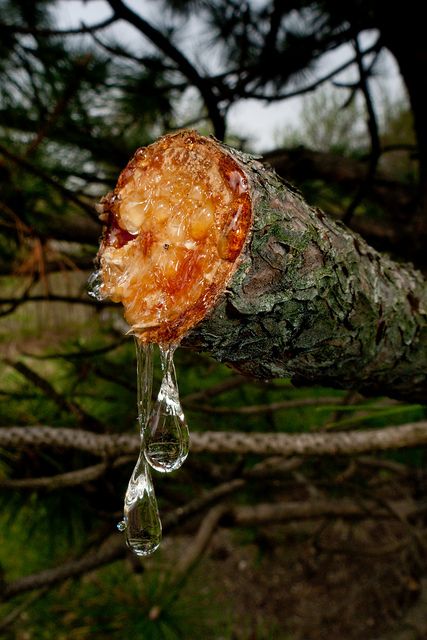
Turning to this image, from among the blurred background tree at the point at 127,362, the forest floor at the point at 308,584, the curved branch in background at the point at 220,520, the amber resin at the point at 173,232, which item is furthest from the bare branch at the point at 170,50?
the forest floor at the point at 308,584

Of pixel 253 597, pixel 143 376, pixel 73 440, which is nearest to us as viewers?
pixel 143 376

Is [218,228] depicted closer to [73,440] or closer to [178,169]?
[178,169]

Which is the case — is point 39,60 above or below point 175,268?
above

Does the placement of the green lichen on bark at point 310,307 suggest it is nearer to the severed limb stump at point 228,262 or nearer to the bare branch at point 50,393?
the severed limb stump at point 228,262

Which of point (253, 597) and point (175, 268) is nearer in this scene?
point (175, 268)

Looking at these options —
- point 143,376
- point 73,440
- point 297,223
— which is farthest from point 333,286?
point 73,440

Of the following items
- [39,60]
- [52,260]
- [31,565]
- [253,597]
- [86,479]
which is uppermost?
[39,60]

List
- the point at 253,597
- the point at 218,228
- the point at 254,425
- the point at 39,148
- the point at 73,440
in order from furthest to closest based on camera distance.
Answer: the point at 253,597
the point at 254,425
the point at 39,148
the point at 73,440
the point at 218,228

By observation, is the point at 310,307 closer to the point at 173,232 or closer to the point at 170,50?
the point at 173,232
